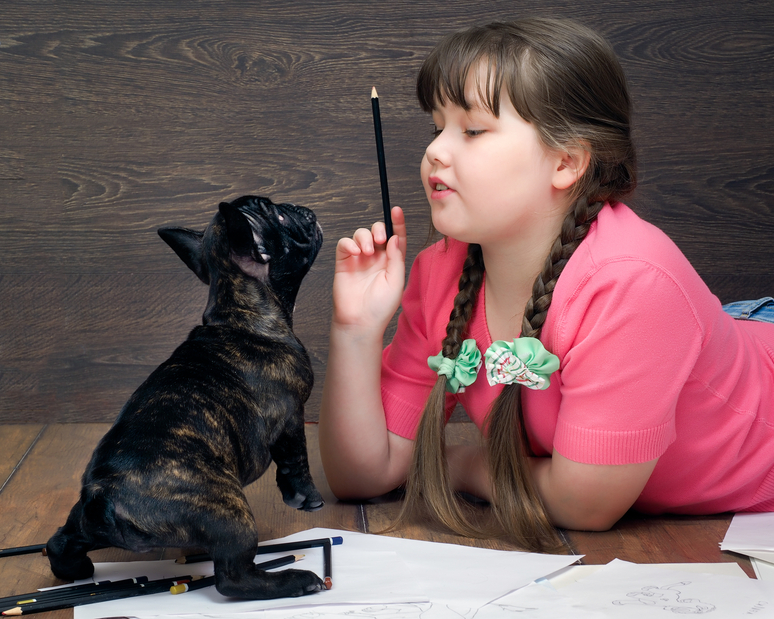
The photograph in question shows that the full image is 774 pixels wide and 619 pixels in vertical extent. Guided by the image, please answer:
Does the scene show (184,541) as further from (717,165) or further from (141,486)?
(717,165)

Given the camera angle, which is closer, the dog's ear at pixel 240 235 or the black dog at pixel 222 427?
the black dog at pixel 222 427

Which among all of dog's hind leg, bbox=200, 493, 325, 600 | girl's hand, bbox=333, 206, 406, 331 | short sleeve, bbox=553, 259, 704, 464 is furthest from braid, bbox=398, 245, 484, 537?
dog's hind leg, bbox=200, 493, 325, 600

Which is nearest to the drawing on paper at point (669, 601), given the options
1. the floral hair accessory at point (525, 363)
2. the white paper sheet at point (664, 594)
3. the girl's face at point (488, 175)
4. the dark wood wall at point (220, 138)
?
the white paper sheet at point (664, 594)

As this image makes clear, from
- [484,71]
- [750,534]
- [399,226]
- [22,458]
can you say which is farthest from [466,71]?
[22,458]

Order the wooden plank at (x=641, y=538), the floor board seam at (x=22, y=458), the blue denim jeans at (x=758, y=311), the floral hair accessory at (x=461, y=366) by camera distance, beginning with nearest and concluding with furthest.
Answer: the wooden plank at (x=641, y=538) → the floral hair accessory at (x=461, y=366) → the floor board seam at (x=22, y=458) → the blue denim jeans at (x=758, y=311)

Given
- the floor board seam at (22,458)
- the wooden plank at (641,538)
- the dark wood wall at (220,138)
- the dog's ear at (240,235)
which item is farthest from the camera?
the dark wood wall at (220,138)

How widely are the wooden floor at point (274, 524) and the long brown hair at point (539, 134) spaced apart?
7 centimetres

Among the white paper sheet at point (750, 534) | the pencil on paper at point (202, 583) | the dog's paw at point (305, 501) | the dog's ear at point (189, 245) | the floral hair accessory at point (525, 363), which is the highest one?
the dog's ear at point (189, 245)

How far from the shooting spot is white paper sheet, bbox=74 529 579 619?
85cm

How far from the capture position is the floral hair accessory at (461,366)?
1.14 meters

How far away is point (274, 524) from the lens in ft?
3.79

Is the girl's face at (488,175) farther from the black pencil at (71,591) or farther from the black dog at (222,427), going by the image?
the black pencil at (71,591)

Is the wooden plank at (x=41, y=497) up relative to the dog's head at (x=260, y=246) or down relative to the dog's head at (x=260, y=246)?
down

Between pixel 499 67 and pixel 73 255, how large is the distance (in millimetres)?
1055
